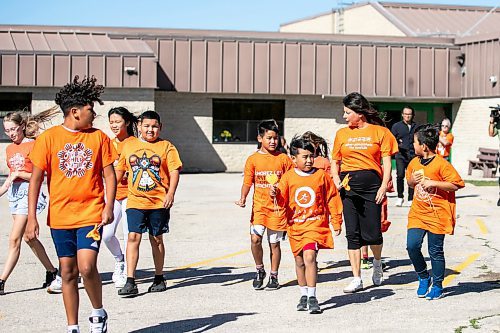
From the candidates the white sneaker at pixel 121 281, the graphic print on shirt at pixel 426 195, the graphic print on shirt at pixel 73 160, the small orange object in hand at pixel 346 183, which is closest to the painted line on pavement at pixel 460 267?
the graphic print on shirt at pixel 426 195

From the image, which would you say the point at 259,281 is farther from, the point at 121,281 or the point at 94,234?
the point at 94,234

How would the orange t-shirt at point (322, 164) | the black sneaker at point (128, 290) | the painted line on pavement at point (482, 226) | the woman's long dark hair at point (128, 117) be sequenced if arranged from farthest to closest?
the painted line on pavement at point (482, 226), the orange t-shirt at point (322, 164), the woman's long dark hair at point (128, 117), the black sneaker at point (128, 290)

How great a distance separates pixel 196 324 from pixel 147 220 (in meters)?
1.83

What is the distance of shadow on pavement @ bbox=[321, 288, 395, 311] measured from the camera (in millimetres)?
8211

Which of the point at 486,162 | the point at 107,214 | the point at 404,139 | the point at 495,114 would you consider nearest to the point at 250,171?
the point at 107,214

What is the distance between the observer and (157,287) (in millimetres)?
8906

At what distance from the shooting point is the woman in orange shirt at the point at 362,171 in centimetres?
895

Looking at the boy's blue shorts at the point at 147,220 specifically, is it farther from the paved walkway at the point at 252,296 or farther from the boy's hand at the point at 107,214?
the boy's hand at the point at 107,214

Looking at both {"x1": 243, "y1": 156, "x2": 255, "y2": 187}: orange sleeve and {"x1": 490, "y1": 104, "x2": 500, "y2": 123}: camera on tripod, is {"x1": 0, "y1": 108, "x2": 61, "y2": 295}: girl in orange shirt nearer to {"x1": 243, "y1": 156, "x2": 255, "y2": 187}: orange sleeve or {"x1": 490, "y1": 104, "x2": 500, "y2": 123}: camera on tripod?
{"x1": 243, "y1": 156, "x2": 255, "y2": 187}: orange sleeve

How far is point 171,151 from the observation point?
8938 millimetres

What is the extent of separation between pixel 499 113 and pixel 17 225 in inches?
422

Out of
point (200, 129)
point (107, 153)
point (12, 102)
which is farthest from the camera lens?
point (200, 129)

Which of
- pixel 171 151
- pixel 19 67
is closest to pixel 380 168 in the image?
pixel 171 151

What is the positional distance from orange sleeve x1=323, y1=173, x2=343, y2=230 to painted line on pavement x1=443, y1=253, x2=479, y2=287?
179cm
